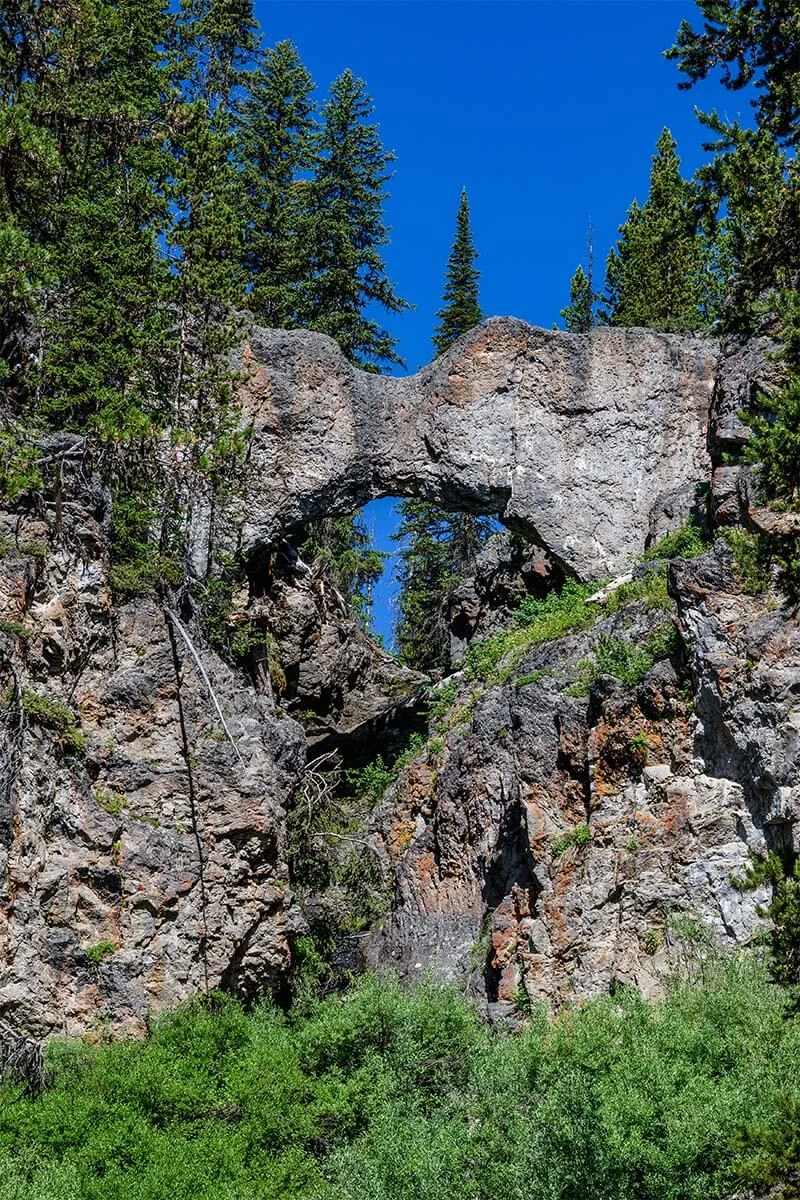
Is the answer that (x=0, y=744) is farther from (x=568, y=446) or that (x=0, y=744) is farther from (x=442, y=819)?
(x=568, y=446)

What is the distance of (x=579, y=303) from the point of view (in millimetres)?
37250

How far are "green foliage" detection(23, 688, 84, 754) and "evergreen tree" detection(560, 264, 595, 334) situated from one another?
2439 cm

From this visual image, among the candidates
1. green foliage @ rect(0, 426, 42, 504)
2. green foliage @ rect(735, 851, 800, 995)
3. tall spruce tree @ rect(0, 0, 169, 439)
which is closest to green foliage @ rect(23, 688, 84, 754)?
green foliage @ rect(0, 426, 42, 504)

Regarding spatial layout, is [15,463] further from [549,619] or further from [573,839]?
[549,619]

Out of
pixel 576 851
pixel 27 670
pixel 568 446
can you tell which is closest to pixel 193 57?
pixel 568 446

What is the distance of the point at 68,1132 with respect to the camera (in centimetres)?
1145

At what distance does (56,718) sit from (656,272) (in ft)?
68.4

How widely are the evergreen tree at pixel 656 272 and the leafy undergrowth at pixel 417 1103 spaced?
16331mm

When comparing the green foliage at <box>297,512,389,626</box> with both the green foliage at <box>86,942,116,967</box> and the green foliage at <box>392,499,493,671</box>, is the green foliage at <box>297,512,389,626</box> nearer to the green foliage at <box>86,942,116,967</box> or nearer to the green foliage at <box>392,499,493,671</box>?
the green foliage at <box>392,499,493,671</box>

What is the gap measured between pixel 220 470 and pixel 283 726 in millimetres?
3784

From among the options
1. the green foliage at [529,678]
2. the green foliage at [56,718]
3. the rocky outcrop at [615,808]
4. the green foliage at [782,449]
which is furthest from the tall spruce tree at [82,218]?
the green foliage at [782,449]

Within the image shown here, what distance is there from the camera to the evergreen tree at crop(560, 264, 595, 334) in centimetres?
3622

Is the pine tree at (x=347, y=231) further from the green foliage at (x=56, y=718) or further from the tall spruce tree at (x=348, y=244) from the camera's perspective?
the green foliage at (x=56, y=718)

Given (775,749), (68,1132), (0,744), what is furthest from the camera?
(0,744)
